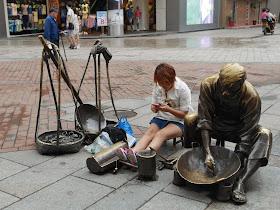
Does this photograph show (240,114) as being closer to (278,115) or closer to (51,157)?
(51,157)

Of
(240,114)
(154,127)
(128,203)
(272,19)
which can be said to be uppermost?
(272,19)

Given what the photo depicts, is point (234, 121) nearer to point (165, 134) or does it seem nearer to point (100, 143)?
point (165, 134)

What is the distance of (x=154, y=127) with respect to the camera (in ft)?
13.4

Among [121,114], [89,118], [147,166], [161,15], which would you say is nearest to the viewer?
[147,166]

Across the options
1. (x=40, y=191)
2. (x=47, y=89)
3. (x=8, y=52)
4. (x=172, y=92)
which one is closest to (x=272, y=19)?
(x=8, y=52)

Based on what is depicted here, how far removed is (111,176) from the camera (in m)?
3.58

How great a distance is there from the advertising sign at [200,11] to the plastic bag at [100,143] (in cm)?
2290

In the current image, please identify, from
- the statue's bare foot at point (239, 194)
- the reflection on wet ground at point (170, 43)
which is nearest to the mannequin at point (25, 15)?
the reflection on wet ground at point (170, 43)

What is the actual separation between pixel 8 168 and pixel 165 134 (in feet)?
5.58

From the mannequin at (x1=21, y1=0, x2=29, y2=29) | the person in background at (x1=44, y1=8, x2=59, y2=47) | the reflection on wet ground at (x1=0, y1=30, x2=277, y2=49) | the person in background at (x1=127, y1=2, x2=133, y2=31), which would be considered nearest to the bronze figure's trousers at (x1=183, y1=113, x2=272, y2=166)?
the person in background at (x1=44, y1=8, x2=59, y2=47)

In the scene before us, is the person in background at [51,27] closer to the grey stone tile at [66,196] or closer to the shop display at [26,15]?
the grey stone tile at [66,196]

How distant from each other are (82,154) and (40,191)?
0.94 m

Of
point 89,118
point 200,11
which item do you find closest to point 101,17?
point 200,11

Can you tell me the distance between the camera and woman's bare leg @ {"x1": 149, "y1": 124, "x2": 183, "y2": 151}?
382cm
